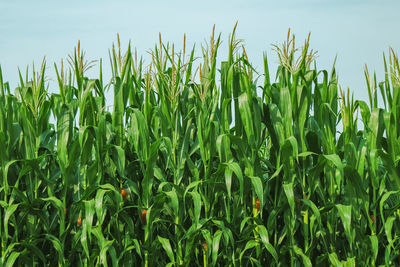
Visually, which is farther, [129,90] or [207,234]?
[129,90]

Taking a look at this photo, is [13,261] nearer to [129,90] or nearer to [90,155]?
[90,155]

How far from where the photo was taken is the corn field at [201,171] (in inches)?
163

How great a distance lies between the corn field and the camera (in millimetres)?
4148

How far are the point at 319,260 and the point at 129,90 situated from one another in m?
1.85

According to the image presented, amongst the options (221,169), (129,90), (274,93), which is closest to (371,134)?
(274,93)

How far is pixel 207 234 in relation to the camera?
13.3 feet

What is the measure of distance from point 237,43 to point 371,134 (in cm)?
120

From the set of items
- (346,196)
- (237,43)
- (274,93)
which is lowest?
(346,196)

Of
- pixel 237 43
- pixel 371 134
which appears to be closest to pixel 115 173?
pixel 237 43

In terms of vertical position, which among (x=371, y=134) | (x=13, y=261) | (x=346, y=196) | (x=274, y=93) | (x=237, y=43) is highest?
(x=237, y=43)

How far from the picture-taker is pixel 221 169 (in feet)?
13.4

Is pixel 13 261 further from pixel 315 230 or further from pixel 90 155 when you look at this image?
pixel 315 230

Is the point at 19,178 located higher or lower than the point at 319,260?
higher

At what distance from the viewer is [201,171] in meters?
4.37
